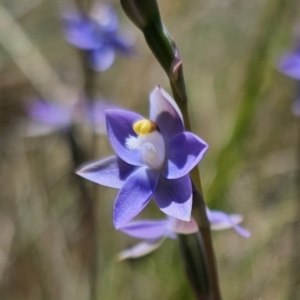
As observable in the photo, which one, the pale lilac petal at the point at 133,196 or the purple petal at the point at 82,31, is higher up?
the pale lilac petal at the point at 133,196

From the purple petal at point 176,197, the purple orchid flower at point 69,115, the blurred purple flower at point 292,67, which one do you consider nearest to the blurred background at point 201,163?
the purple orchid flower at point 69,115

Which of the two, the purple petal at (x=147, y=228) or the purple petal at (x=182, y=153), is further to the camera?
the purple petal at (x=147, y=228)

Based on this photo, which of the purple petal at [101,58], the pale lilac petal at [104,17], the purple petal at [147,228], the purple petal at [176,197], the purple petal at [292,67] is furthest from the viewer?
the pale lilac petal at [104,17]

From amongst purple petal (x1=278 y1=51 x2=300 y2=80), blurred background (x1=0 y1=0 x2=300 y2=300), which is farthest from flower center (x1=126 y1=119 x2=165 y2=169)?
blurred background (x1=0 y1=0 x2=300 y2=300)

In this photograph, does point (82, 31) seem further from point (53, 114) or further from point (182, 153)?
point (182, 153)

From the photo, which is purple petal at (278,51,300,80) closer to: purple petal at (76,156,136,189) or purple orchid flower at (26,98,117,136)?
purple petal at (76,156,136,189)

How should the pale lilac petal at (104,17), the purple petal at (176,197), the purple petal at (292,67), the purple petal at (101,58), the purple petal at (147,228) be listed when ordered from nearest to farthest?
the purple petal at (176,197) < the purple petal at (147,228) < the purple petal at (292,67) < the purple petal at (101,58) < the pale lilac petal at (104,17)

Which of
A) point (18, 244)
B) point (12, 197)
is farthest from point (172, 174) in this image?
point (12, 197)

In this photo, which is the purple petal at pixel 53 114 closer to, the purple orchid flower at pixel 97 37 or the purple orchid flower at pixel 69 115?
the purple orchid flower at pixel 69 115
